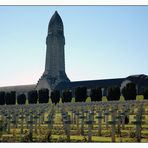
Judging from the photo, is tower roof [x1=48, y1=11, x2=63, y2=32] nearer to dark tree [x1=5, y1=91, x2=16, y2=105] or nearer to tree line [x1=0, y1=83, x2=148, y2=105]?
tree line [x1=0, y1=83, x2=148, y2=105]

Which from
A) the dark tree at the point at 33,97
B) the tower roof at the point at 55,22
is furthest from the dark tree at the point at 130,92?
the tower roof at the point at 55,22

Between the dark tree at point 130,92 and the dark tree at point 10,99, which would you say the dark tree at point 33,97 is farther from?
the dark tree at point 130,92

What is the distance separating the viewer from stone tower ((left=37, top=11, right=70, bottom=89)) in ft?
294

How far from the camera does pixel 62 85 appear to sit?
85688 millimetres

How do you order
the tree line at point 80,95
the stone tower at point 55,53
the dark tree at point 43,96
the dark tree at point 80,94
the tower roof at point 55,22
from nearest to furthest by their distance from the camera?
the tree line at point 80,95, the dark tree at point 80,94, the dark tree at point 43,96, the stone tower at point 55,53, the tower roof at point 55,22

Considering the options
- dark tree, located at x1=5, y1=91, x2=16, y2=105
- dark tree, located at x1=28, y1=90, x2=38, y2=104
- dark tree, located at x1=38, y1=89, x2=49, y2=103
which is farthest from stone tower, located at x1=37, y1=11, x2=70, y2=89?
dark tree, located at x1=5, y1=91, x2=16, y2=105

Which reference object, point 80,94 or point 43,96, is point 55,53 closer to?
point 43,96

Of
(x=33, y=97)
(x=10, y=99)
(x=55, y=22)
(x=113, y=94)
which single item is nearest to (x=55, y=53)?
(x=55, y=22)

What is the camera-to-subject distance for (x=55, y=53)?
3536 inches

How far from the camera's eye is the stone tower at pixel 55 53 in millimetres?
89750

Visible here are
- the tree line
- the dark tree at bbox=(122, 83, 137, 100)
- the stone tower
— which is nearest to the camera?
the dark tree at bbox=(122, 83, 137, 100)
